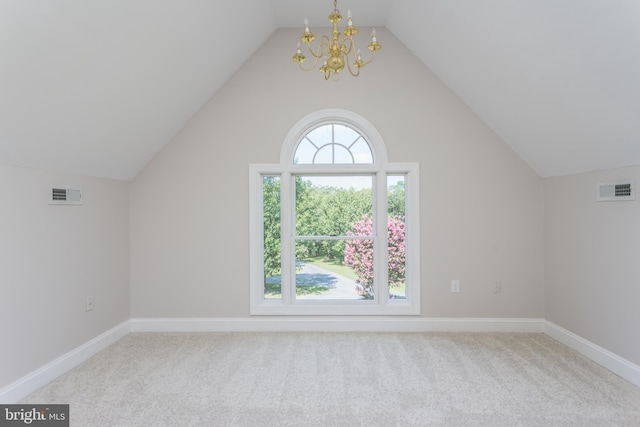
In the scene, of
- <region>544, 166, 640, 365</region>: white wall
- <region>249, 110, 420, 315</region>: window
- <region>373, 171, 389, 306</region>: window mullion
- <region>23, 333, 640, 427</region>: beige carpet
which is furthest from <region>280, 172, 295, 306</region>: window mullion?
<region>544, 166, 640, 365</region>: white wall

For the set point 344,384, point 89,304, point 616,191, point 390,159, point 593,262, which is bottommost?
point 344,384

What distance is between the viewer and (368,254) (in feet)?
12.7

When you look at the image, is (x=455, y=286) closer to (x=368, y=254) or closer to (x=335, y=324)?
(x=368, y=254)

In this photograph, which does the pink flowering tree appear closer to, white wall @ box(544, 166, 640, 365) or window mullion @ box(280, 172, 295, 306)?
window mullion @ box(280, 172, 295, 306)

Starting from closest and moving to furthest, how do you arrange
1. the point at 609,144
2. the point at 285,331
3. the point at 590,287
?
1. the point at 609,144
2. the point at 590,287
3. the point at 285,331

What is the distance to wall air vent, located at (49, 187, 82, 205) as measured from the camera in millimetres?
2726

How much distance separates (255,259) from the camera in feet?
12.2

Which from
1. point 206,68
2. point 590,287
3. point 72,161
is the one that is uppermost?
point 206,68

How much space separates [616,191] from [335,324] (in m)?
2.65

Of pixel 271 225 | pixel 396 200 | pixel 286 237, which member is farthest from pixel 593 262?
pixel 271 225

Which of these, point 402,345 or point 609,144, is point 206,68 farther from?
point 609,144

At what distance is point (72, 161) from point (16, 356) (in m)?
1.42

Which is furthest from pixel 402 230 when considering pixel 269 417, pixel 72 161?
pixel 72 161

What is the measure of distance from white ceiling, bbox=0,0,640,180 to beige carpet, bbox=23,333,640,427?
5.34 feet
